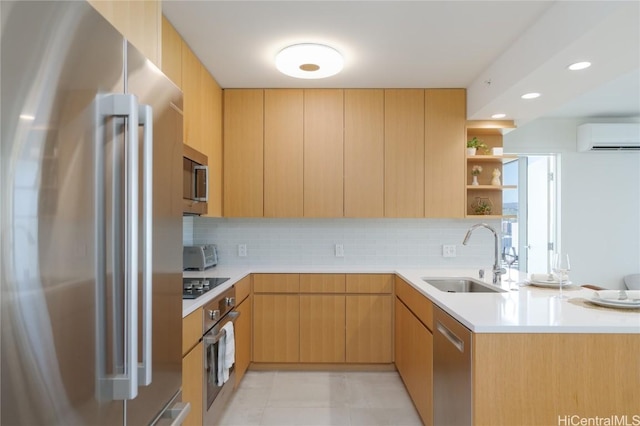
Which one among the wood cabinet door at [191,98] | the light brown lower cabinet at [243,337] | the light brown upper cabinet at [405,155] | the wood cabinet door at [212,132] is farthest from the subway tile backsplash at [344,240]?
the wood cabinet door at [191,98]

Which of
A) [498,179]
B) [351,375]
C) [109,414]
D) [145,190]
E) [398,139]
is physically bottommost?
[351,375]

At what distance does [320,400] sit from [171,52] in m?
2.55

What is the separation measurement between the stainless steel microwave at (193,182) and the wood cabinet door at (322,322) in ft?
4.35

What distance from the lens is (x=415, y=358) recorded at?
102 inches

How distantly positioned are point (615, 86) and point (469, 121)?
1361 mm

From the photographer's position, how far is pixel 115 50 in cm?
96

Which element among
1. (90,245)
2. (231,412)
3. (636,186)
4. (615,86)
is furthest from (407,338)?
(636,186)

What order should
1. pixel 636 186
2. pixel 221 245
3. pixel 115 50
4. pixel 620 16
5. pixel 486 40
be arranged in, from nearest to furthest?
pixel 115 50, pixel 620 16, pixel 486 40, pixel 221 245, pixel 636 186

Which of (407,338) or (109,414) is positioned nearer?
(109,414)

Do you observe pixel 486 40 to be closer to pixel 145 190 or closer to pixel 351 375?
pixel 145 190

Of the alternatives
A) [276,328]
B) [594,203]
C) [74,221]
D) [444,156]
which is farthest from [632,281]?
[74,221]

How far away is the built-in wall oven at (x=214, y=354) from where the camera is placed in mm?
2156

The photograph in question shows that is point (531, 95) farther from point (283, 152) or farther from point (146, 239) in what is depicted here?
point (146, 239)

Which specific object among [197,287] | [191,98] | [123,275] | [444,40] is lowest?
[197,287]
